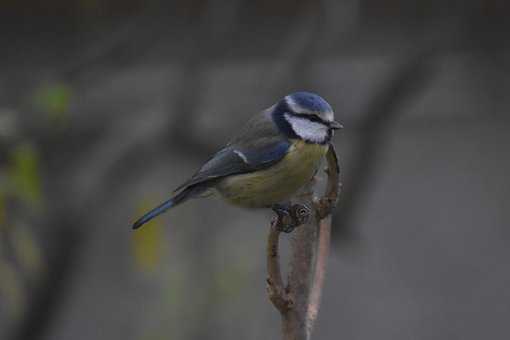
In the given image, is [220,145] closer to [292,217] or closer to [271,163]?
[271,163]

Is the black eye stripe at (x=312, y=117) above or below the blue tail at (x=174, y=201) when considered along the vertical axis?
above

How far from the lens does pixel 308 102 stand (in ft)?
4.82

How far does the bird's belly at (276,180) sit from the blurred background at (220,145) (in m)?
0.58

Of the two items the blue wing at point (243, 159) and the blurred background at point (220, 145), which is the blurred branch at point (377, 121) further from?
the blue wing at point (243, 159)

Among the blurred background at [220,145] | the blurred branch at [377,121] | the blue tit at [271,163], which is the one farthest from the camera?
the blurred branch at [377,121]

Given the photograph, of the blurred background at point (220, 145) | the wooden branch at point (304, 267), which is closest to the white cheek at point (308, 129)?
the wooden branch at point (304, 267)

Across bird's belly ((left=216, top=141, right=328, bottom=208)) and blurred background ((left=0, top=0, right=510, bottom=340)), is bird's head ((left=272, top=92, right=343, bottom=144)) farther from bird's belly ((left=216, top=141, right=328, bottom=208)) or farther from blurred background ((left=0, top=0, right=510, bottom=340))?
blurred background ((left=0, top=0, right=510, bottom=340))

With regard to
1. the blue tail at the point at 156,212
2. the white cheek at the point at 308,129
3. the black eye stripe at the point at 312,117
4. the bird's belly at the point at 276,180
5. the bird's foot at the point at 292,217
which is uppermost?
the bird's foot at the point at 292,217

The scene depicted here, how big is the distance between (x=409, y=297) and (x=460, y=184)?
39 cm

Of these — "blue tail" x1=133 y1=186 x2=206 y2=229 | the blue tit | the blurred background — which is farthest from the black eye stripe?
the blurred background

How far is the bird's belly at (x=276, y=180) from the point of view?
153 cm

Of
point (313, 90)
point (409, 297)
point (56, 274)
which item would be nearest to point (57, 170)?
point (56, 274)

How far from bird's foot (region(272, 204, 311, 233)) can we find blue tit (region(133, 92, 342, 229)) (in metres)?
0.21

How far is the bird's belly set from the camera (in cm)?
153
